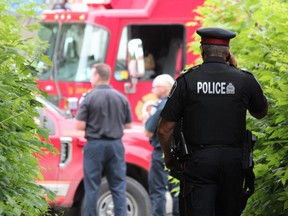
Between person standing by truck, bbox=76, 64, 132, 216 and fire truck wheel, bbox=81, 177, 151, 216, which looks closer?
person standing by truck, bbox=76, 64, 132, 216

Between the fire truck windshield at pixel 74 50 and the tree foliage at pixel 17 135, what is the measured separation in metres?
10.1

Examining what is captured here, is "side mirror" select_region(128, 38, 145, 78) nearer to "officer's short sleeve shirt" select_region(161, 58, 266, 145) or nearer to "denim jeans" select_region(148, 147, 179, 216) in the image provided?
"denim jeans" select_region(148, 147, 179, 216)

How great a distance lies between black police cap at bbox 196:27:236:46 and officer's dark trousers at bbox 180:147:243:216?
2.36 feet

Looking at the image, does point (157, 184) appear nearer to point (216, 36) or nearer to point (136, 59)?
point (136, 59)

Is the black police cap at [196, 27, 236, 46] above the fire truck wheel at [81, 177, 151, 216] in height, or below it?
above

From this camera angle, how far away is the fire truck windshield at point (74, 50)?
1716cm

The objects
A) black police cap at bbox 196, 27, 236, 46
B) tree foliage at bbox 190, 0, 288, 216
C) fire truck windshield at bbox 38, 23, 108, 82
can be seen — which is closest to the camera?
black police cap at bbox 196, 27, 236, 46

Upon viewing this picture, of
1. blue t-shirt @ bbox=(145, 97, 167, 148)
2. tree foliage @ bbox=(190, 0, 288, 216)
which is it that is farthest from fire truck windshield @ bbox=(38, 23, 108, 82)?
tree foliage @ bbox=(190, 0, 288, 216)

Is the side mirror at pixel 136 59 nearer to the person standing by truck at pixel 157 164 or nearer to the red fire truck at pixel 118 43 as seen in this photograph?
the red fire truck at pixel 118 43

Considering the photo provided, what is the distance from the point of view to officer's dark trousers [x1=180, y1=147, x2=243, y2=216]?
6457 millimetres

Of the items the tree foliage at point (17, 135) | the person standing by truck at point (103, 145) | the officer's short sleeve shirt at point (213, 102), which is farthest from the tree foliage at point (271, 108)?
the person standing by truck at point (103, 145)

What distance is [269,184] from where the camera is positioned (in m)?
7.13

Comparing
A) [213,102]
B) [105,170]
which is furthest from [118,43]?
[213,102]

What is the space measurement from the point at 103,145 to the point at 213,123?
5218 millimetres
